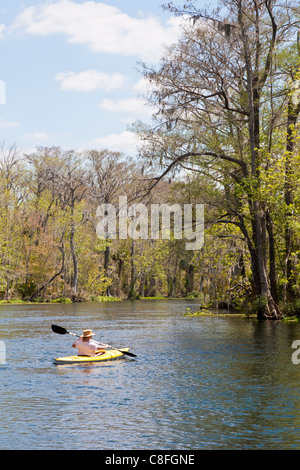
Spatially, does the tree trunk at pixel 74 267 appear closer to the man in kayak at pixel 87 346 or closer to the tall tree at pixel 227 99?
the tall tree at pixel 227 99

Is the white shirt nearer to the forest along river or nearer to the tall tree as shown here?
the forest along river

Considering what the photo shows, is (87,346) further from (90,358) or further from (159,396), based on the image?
(159,396)

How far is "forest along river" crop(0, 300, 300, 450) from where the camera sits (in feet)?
39.0

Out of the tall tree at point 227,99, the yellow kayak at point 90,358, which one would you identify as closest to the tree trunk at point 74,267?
the tall tree at point 227,99

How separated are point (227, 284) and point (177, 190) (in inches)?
264

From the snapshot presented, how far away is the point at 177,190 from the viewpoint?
35250mm

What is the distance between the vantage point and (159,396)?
15.5 m

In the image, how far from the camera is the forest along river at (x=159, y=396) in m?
11.9

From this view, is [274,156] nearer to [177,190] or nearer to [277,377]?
[177,190]

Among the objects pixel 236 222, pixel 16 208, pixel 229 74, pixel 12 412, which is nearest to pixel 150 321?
pixel 236 222

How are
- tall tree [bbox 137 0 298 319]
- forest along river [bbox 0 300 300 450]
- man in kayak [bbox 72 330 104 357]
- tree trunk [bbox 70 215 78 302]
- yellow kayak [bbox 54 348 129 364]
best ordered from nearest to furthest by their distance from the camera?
forest along river [bbox 0 300 300 450]
yellow kayak [bbox 54 348 129 364]
man in kayak [bbox 72 330 104 357]
tall tree [bbox 137 0 298 319]
tree trunk [bbox 70 215 78 302]

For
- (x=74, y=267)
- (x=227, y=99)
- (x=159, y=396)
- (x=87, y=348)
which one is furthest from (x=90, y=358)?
(x=74, y=267)

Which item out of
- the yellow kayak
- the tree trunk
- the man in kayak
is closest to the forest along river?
the yellow kayak

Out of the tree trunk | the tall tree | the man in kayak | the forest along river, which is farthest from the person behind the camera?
the tree trunk
